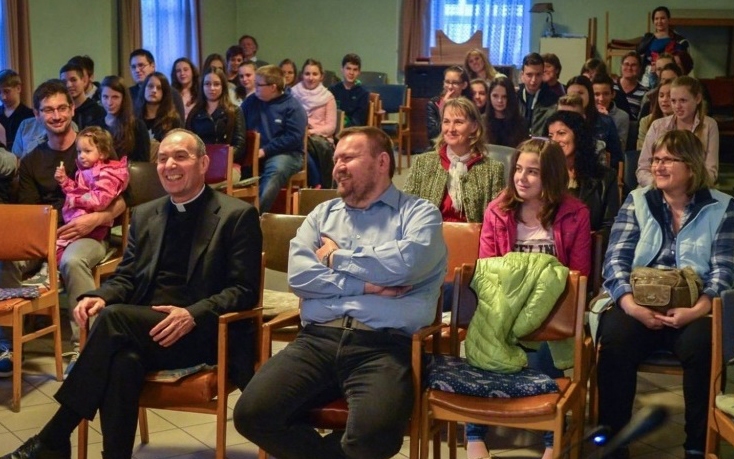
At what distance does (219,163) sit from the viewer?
231 inches

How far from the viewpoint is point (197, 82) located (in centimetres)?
729

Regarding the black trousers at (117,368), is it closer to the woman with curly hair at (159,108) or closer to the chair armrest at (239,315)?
the chair armrest at (239,315)

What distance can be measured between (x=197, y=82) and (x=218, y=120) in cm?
77

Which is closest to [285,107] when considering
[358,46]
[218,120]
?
[218,120]

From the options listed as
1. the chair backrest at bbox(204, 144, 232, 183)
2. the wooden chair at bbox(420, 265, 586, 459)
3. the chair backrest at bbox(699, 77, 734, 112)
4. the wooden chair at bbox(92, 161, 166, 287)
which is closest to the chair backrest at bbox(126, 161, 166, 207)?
the wooden chair at bbox(92, 161, 166, 287)

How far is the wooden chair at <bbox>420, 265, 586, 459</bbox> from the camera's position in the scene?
2814 millimetres

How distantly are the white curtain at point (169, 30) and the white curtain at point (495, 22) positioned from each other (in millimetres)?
3112

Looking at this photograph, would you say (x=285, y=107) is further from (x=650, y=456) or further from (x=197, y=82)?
(x=650, y=456)

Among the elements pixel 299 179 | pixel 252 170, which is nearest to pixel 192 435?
pixel 252 170

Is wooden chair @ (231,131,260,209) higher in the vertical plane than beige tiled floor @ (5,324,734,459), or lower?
higher

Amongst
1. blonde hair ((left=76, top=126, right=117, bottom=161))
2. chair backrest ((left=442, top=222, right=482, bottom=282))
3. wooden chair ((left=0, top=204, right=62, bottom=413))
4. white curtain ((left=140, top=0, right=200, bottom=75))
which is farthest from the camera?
white curtain ((left=140, top=0, right=200, bottom=75))

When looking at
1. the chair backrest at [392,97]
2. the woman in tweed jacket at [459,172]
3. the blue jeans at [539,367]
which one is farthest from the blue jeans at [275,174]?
the chair backrest at [392,97]

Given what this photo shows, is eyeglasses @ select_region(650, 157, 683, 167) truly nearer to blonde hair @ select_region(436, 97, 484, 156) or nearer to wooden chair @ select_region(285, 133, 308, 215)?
blonde hair @ select_region(436, 97, 484, 156)

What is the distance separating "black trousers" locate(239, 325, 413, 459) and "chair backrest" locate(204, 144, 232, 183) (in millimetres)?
2956
